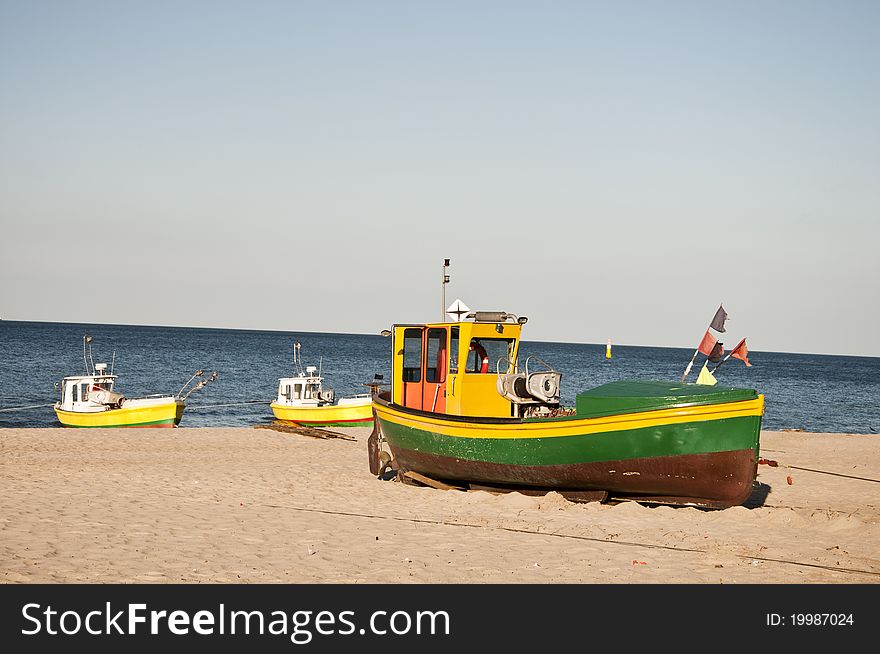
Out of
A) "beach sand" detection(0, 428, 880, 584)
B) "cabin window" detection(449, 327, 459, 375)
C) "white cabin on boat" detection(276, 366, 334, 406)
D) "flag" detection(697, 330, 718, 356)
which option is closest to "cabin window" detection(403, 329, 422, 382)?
"cabin window" detection(449, 327, 459, 375)

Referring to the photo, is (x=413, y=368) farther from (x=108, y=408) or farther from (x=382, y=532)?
(x=108, y=408)

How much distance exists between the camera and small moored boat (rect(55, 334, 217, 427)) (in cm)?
2839

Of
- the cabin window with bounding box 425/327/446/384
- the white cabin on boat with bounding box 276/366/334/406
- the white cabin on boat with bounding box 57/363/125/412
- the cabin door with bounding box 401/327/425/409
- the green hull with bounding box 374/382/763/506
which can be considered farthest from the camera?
the white cabin on boat with bounding box 276/366/334/406

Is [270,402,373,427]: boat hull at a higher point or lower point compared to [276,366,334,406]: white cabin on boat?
lower

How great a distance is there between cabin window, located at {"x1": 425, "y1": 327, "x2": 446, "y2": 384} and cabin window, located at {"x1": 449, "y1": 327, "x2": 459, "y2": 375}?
181 mm

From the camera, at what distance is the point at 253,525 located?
1098 cm

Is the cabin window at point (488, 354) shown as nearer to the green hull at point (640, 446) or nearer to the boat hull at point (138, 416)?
the green hull at point (640, 446)

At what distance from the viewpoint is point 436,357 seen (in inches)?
601

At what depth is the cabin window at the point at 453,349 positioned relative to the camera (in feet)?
48.4

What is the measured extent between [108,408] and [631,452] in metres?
22.3

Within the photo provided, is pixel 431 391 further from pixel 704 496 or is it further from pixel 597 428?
pixel 704 496

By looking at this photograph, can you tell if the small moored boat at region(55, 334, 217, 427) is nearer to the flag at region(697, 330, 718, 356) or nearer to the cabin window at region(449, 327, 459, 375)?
the cabin window at region(449, 327, 459, 375)

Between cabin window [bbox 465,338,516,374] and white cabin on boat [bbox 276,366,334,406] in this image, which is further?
white cabin on boat [bbox 276,366,334,406]

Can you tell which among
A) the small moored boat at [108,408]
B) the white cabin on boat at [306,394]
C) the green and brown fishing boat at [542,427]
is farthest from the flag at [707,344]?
the white cabin on boat at [306,394]
